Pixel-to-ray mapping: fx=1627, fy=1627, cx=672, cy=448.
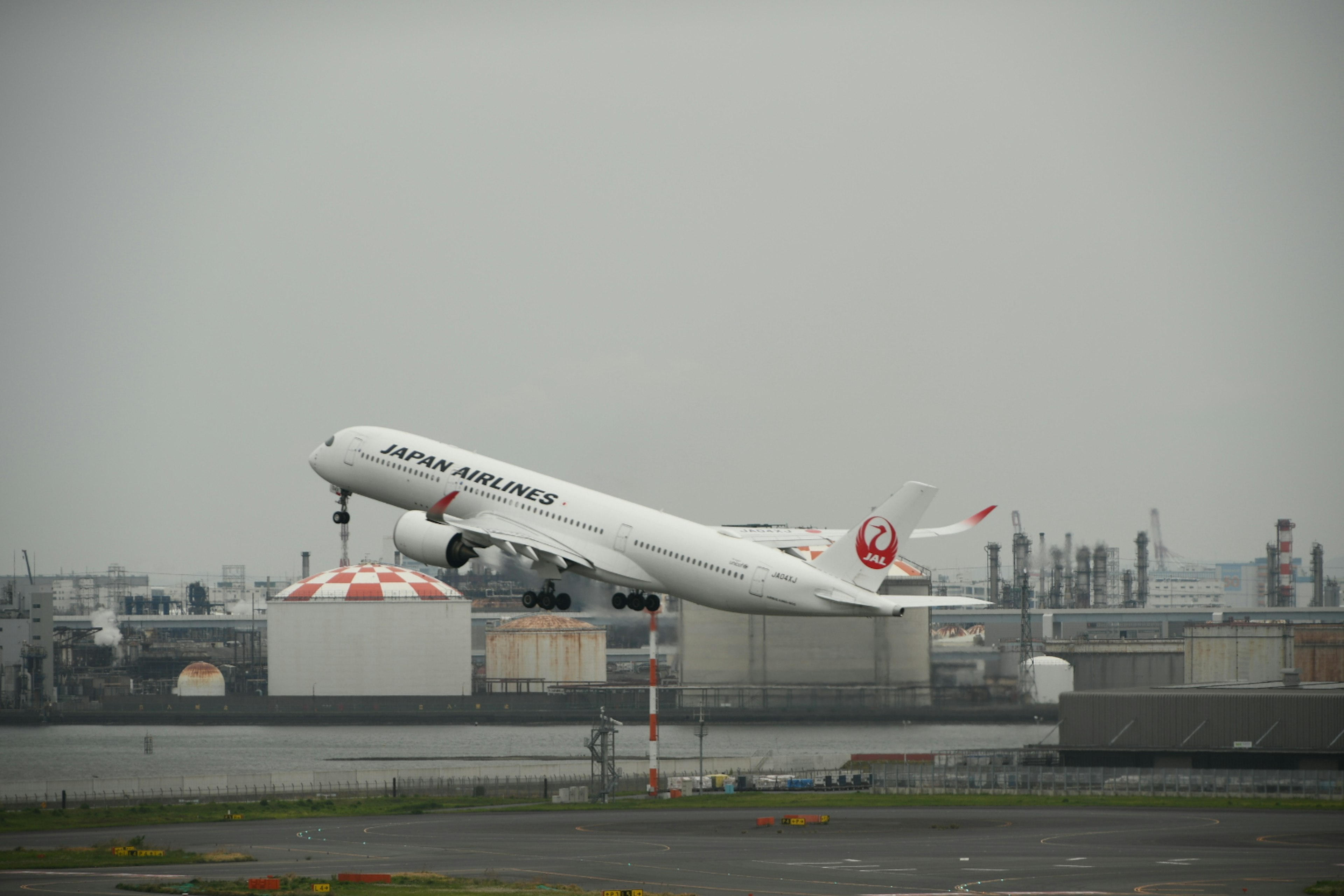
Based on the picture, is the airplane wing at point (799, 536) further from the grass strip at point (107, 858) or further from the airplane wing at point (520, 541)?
the grass strip at point (107, 858)

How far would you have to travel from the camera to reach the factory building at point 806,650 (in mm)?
180500

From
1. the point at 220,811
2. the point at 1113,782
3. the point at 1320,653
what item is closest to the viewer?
the point at 1113,782

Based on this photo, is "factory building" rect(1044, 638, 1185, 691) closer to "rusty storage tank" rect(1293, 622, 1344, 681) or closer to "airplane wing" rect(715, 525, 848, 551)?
"rusty storage tank" rect(1293, 622, 1344, 681)

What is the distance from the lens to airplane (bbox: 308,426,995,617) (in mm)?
67125

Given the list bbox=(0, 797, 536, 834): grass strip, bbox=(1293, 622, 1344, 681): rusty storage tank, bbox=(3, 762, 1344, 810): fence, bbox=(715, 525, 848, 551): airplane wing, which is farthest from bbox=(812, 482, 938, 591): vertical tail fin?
bbox=(1293, 622, 1344, 681): rusty storage tank

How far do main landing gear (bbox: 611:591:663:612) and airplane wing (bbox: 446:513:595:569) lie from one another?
11.2ft

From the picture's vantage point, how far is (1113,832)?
2923 inches

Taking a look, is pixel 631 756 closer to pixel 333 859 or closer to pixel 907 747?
pixel 907 747

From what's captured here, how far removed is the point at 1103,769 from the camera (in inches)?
3932

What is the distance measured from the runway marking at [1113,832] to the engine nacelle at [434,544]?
28.6 meters

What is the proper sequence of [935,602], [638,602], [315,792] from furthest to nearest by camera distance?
[315,792] < [638,602] < [935,602]

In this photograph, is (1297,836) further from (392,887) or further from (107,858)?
(107,858)

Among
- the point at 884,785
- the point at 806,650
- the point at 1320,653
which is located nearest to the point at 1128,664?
the point at 806,650

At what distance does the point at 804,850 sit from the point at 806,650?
114 m
